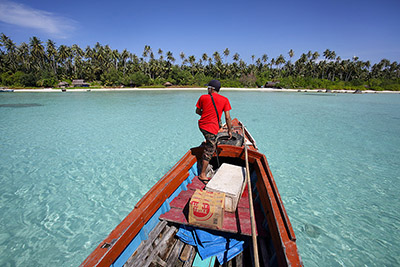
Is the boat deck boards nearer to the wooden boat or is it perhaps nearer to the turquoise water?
the wooden boat

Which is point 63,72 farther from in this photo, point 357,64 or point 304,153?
point 357,64

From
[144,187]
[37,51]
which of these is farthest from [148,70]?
[144,187]

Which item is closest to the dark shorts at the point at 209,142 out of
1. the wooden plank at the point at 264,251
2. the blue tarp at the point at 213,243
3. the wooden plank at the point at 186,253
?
the blue tarp at the point at 213,243

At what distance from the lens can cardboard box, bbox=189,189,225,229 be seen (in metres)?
2.94

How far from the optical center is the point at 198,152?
525 centimetres

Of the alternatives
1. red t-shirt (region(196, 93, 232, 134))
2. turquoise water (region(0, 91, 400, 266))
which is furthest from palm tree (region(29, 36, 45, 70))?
red t-shirt (region(196, 93, 232, 134))

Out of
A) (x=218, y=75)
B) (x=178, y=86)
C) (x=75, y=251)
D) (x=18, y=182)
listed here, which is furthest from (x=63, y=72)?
(x=75, y=251)

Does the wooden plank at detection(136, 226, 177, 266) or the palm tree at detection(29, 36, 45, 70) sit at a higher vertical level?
the palm tree at detection(29, 36, 45, 70)

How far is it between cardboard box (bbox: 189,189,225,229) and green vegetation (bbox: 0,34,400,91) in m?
68.5

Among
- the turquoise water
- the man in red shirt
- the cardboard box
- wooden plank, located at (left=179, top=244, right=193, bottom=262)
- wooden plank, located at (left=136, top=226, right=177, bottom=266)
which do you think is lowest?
the turquoise water

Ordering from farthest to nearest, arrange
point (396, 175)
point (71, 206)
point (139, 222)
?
point (396, 175) → point (71, 206) → point (139, 222)

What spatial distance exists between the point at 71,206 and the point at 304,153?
10.9 meters

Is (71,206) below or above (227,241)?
below

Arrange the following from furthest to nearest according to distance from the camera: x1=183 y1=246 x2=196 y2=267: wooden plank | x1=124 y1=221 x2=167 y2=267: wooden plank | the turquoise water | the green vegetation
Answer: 1. the green vegetation
2. the turquoise water
3. x1=183 y1=246 x2=196 y2=267: wooden plank
4. x1=124 y1=221 x2=167 y2=267: wooden plank
